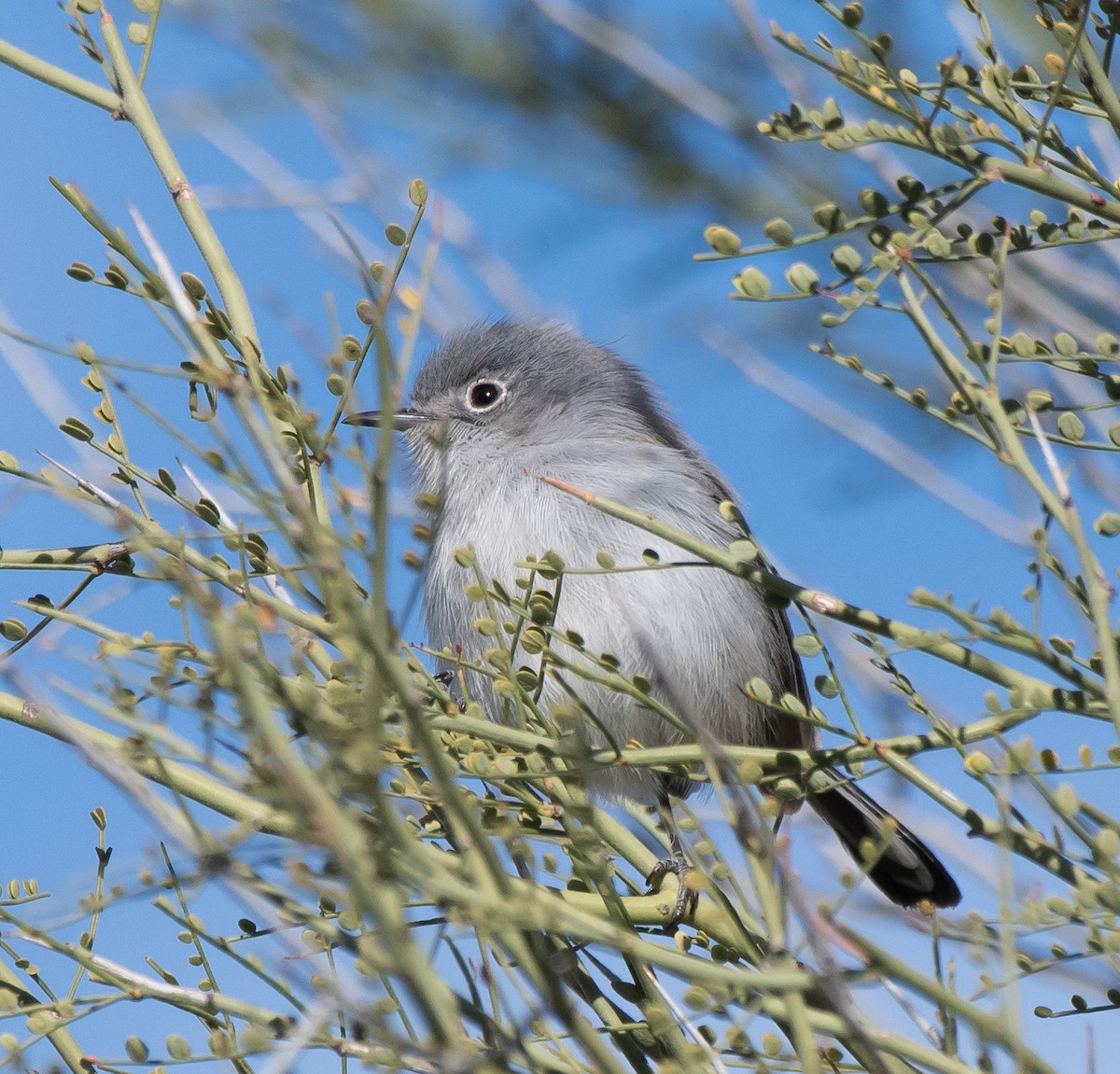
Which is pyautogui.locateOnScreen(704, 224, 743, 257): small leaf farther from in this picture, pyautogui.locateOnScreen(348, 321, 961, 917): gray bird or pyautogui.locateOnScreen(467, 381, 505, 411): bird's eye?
pyautogui.locateOnScreen(467, 381, 505, 411): bird's eye

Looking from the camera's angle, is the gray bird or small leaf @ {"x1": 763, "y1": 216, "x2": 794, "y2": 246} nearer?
small leaf @ {"x1": 763, "y1": 216, "x2": 794, "y2": 246}

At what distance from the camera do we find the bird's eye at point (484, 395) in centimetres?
404

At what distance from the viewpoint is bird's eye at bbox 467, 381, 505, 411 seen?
4043 millimetres

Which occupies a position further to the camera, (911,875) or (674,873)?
(911,875)

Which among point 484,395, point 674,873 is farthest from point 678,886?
point 484,395

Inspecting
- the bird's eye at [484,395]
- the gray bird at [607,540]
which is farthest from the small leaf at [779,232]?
the bird's eye at [484,395]

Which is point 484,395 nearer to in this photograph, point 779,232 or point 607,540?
point 607,540

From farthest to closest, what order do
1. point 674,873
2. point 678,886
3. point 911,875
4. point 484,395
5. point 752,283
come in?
point 484,395 < point 911,875 < point 674,873 < point 678,886 < point 752,283

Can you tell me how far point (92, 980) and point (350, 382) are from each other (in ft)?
2.87

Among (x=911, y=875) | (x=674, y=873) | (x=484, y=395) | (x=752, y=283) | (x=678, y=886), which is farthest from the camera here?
(x=484, y=395)

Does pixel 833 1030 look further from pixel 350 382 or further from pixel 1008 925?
pixel 350 382

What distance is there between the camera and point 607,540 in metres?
3.15

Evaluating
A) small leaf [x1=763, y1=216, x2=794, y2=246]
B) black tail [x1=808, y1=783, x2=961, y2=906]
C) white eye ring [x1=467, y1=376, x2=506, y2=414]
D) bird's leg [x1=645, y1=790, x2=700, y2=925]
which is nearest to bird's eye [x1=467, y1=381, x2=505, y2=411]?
white eye ring [x1=467, y1=376, x2=506, y2=414]

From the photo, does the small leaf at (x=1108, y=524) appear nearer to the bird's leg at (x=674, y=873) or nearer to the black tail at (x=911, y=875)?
the bird's leg at (x=674, y=873)
